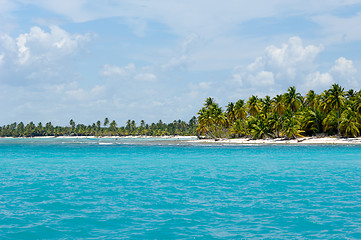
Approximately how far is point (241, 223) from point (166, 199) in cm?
761

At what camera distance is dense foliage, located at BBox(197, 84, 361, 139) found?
351 feet

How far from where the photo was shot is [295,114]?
125000 mm

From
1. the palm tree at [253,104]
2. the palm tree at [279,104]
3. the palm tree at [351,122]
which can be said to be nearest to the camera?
the palm tree at [351,122]

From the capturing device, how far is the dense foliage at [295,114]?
107062 millimetres

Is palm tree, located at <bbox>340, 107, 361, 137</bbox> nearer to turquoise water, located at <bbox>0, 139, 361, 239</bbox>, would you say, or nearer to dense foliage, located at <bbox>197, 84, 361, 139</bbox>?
dense foliage, located at <bbox>197, 84, 361, 139</bbox>

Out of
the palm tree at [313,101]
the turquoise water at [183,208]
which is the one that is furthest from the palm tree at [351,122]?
the turquoise water at [183,208]

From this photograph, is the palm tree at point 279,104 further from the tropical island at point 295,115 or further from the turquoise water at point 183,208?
the turquoise water at point 183,208

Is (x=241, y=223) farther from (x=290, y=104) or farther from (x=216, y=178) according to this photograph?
(x=290, y=104)

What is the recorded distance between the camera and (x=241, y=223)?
17.4 metres

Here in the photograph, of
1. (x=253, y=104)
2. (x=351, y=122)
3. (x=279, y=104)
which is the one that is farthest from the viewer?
(x=253, y=104)

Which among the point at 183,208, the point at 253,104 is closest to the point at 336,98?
the point at 253,104

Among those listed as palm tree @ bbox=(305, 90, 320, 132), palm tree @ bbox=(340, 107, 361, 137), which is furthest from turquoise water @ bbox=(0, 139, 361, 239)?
palm tree @ bbox=(305, 90, 320, 132)

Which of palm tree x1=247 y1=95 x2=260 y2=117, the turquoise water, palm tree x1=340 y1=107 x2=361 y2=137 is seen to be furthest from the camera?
palm tree x1=247 y1=95 x2=260 y2=117

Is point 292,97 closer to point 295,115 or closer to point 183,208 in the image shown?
point 295,115
